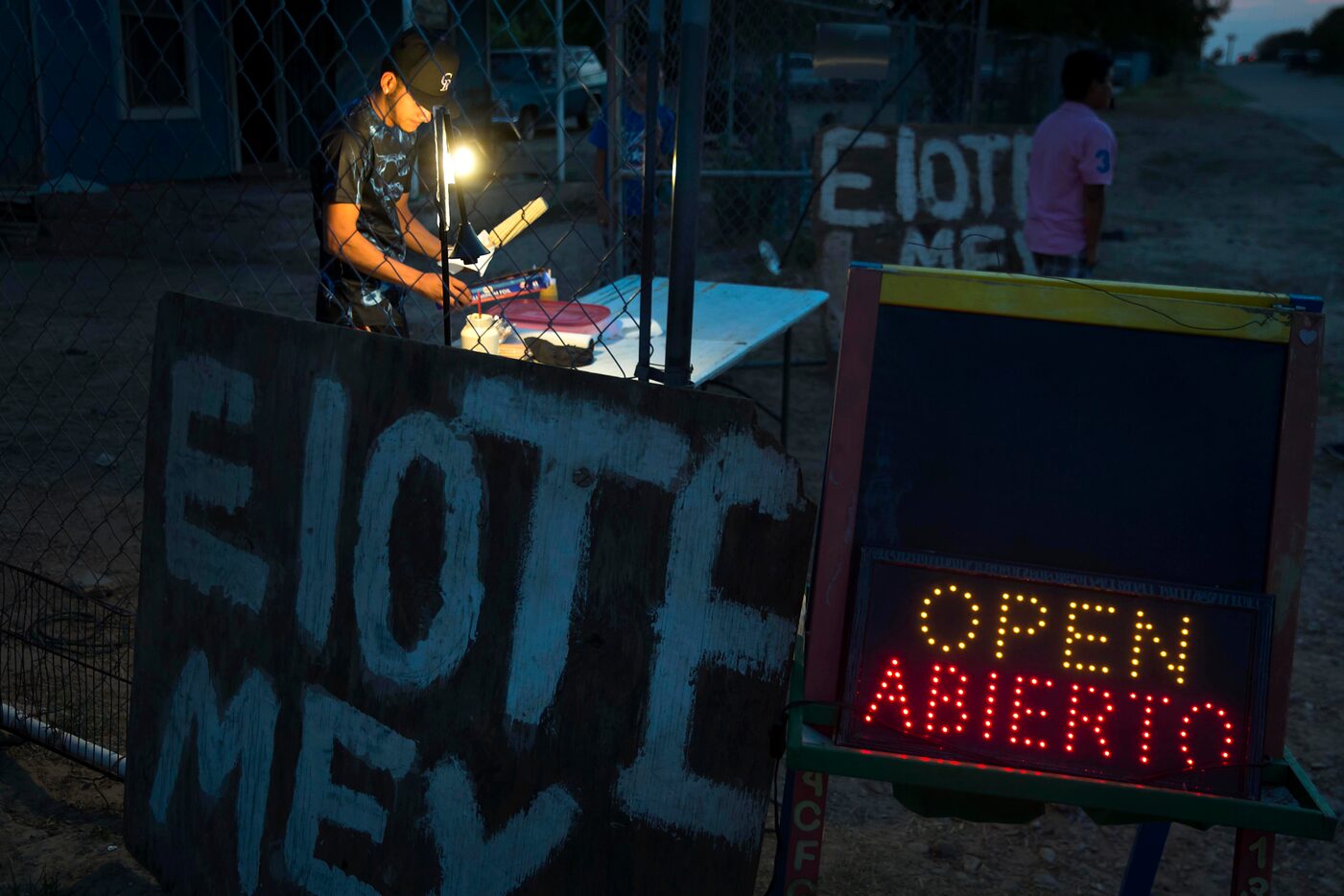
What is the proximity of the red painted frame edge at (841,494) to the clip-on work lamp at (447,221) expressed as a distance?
33.5 inches

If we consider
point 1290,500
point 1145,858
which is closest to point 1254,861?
point 1145,858

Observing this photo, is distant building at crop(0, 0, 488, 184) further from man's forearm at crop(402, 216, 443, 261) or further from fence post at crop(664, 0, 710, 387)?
fence post at crop(664, 0, 710, 387)

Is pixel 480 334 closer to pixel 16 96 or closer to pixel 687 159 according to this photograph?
pixel 687 159

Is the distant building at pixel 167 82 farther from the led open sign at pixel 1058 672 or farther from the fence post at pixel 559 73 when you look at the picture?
the led open sign at pixel 1058 672

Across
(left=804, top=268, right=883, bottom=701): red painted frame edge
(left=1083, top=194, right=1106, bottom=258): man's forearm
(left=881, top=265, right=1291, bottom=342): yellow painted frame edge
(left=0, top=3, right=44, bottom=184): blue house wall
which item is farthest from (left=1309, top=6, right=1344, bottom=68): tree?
(left=804, top=268, right=883, bottom=701): red painted frame edge

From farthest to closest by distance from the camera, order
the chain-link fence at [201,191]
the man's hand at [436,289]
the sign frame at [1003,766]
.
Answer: the chain-link fence at [201,191] → the man's hand at [436,289] → the sign frame at [1003,766]

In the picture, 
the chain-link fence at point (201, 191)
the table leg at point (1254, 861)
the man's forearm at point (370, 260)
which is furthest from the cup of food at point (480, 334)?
the table leg at point (1254, 861)

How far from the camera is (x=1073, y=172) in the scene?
5.72m

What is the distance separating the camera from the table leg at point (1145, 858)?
1978 millimetres

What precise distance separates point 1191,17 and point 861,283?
4106 cm

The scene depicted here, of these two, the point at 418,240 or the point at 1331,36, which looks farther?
the point at 1331,36

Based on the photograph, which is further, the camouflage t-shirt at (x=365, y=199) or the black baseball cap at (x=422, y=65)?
the camouflage t-shirt at (x=365, y=199)

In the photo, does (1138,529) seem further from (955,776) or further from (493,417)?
(493,417)

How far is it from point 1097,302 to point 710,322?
8.25 feet
